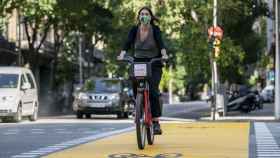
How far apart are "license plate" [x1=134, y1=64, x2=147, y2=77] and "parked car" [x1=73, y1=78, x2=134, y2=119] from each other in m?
20.6

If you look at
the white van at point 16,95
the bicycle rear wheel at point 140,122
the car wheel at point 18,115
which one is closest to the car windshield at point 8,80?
the white van at point 16,95

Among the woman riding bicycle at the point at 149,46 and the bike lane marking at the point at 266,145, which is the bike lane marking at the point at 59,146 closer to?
the woman riding bicycle at the point at 149,46

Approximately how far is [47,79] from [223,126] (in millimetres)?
49469

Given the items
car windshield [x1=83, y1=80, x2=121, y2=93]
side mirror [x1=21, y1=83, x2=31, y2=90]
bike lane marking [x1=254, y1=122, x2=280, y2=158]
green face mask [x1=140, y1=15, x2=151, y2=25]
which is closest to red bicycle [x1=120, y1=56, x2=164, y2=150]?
green face mask [x1=140, y1=15, x2=151, y2=25]

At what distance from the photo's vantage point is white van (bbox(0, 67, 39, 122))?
27500 mm

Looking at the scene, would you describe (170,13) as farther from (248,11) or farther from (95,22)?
(95,22)

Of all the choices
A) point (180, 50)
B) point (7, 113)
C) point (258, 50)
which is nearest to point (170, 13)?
point (180, 50)

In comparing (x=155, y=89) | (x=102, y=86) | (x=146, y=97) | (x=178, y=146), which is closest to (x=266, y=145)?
(x=178, y=146)

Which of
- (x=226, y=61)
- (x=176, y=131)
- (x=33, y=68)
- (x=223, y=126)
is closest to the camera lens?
(x=176, y=131)

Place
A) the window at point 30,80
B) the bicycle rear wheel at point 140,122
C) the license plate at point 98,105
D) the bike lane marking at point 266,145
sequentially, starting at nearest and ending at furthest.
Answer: the bike lane marking at point 266,145 < the bicycle rear wheel at point 140,122 < the window at point 30,80 < the license plate at point 98,105

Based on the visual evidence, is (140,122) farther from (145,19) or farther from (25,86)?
(25,86)

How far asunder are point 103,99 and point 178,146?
2035 centimetres

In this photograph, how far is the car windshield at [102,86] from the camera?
3416cm

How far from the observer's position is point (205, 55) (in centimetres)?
3753
